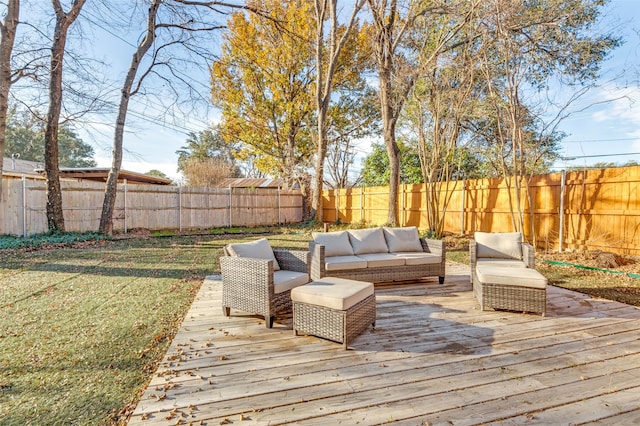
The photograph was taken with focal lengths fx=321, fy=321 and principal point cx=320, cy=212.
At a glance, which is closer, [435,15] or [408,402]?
[408,402]

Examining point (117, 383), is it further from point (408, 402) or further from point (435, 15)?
point (435, 15)

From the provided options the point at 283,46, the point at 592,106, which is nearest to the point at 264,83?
the point at 283,46

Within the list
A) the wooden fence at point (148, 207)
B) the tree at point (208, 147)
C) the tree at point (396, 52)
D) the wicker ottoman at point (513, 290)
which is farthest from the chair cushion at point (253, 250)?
the tree at point (208, 147)

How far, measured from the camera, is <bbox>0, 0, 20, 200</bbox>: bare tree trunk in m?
6.62

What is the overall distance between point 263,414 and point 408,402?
82cm

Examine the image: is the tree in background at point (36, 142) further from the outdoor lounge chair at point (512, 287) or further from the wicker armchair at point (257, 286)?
the outdoor lounge chair at point (512, 287)

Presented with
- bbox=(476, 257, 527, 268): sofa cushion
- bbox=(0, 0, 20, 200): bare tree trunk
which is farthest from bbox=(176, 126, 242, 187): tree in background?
bbox=(476, 257, 527, 268): sofa cushion

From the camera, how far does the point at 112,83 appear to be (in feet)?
27.1

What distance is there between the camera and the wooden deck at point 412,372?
1752 mm

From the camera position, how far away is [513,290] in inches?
129

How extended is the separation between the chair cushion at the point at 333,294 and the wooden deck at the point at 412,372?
338mm

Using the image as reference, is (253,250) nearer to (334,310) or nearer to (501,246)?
(334,310)

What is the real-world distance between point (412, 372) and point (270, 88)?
14303 millimetres

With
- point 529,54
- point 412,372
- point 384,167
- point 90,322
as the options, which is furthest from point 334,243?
point 384,167
